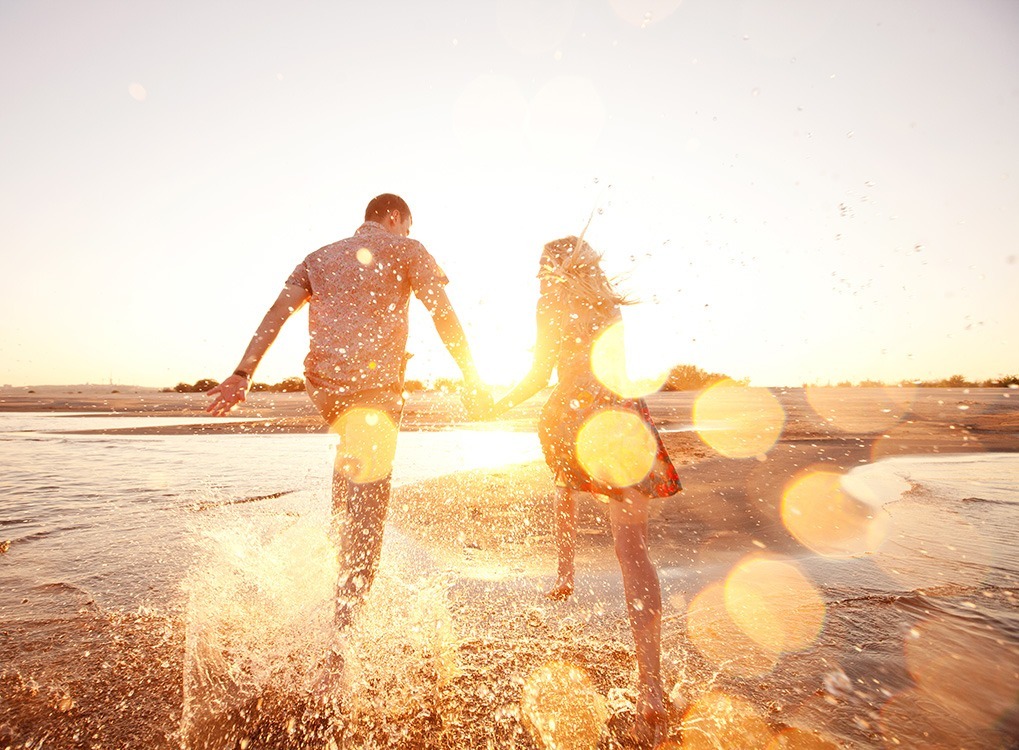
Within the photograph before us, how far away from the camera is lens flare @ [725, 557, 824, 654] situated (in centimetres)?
299

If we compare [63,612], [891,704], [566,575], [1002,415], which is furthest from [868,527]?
[1002,415]

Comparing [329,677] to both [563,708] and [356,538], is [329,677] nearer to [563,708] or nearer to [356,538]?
[356,538]

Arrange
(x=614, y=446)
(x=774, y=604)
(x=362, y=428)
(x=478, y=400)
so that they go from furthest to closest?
1. (x=774, y=604)
2. (x=478, y=400)
3. (x=362, y=428)
4. (x=614, y=446)

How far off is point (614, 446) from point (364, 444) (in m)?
1.18

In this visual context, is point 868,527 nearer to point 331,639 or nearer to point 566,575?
point 566,575

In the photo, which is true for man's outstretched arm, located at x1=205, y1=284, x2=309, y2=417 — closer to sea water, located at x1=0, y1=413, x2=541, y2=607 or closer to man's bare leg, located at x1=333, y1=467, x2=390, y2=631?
man's bare leg, located at x1=333, y1=467, x2=390, y2=631

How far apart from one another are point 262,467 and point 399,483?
9.97 feet

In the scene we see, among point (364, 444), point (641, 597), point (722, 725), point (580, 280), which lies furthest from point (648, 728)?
point (580, 280)

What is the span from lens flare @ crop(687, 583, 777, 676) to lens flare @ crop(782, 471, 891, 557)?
5.93 feet

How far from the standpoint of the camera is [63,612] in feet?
10.5

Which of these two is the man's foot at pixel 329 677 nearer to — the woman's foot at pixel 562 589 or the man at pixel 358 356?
the man at pixel 358 356

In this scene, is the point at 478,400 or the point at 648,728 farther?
the point at 478,400

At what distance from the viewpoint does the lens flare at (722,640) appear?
270 cm

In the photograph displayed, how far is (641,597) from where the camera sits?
2244mm
